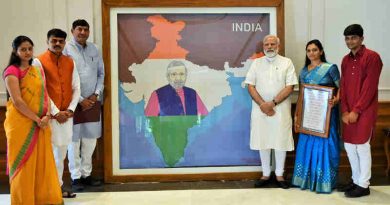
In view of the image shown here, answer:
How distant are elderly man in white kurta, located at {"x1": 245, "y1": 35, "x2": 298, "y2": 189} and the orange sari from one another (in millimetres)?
1855

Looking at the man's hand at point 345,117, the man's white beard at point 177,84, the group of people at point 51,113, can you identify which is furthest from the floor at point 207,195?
the man's white beard at point 177,84

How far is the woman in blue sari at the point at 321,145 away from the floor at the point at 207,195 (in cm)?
12

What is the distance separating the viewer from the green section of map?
14.0 ft

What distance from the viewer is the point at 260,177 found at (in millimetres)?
4289

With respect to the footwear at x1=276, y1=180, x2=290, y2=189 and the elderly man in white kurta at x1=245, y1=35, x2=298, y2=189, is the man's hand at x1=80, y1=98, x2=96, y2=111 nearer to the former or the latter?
the elderly man in white kurta at x1=245, y1=35, x2=298, y2=189

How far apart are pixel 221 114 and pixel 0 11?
2.45 meters

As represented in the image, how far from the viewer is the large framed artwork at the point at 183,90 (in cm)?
419

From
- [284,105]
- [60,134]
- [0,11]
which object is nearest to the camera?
[60,134]

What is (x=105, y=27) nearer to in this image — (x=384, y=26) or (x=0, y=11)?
(x=0, y=11)

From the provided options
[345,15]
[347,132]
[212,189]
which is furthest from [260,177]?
[345,15]

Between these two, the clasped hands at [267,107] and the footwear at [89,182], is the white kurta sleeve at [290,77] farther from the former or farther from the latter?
the footwear at [89,182]

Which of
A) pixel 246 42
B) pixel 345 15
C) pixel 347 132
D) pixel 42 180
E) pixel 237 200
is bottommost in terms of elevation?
pixel 237 200

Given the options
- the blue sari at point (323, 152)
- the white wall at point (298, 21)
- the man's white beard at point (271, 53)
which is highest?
the white wall at point (298, 21)

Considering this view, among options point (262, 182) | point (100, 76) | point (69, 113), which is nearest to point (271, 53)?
point (262, 182)
